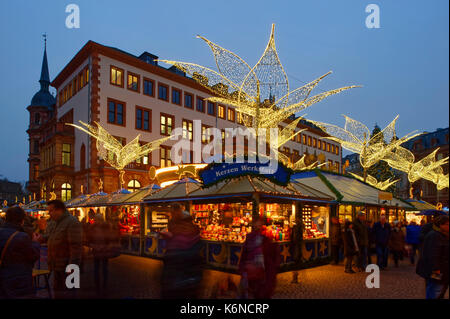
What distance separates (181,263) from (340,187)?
569 inches

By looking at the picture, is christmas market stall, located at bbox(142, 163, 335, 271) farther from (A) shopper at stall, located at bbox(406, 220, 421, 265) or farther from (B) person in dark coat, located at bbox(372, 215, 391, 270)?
(A) shopper at stall, located at bbox(406, 220, 421, 265)

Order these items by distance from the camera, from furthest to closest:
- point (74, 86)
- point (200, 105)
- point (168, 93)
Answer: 1. point (200, 105)
2. point (168, 93)
3. point (74, 86)

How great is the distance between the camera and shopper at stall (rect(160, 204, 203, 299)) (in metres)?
5.64

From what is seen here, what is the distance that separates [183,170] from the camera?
2011cm

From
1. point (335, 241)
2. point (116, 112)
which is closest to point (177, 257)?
point (335, 241)

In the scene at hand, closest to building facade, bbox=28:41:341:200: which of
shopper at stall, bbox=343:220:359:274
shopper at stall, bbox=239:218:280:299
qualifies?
shopper at stall, bbox=343:220:359:274

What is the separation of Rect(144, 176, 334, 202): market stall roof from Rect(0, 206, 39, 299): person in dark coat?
8.03m

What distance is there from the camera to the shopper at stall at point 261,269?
639 cm

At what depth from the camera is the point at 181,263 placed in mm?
5668

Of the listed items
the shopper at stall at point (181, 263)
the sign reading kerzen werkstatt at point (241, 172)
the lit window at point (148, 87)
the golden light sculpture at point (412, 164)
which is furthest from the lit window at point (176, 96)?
the shopper at stall at point (181, 263)

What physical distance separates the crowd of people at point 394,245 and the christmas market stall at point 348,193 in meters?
1.66

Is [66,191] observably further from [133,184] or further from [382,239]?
[382,239]
